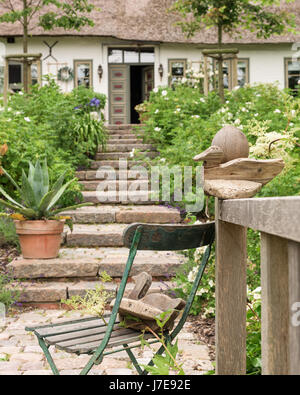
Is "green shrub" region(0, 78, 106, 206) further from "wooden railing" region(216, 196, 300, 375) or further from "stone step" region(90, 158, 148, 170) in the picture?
"wooden railing" region(216, 196, 300, 375)

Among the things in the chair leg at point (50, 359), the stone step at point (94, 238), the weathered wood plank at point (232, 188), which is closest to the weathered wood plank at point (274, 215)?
the weathered wood plank at point (232, 188)

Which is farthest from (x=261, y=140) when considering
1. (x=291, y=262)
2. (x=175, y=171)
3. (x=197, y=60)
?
(x=197, y=60)

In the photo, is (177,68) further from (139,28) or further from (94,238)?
(94,238)

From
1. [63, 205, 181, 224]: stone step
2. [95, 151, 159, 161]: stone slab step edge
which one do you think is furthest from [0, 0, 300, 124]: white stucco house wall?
[63, 205, 181, 224]: stone step

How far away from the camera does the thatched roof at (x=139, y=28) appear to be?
16406 mm

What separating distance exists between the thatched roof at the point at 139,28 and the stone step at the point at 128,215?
10983 mm

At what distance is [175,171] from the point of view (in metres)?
6.84

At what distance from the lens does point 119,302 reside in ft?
5.91

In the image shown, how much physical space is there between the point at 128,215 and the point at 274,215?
5.51 metres

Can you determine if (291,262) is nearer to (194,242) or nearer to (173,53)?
(194,242)

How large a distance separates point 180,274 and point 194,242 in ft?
9.11

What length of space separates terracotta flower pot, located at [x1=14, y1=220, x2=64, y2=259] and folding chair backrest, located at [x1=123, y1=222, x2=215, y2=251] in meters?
3.36

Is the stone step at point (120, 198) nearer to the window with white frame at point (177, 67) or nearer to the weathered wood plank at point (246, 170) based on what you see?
the weathered wood plank at point (246, 170)

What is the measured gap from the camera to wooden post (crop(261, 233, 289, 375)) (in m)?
1.10
